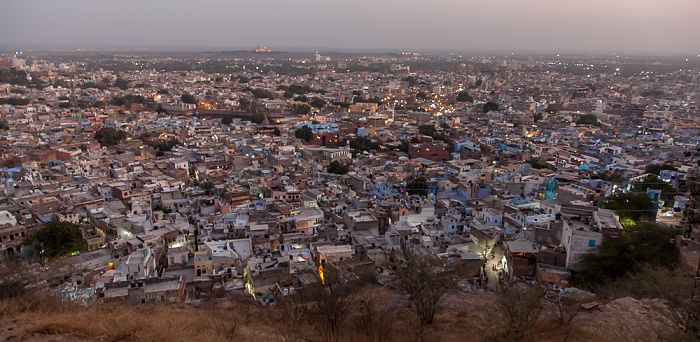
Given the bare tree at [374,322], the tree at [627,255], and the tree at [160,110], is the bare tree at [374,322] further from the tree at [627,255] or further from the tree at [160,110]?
the tree at [160,110]

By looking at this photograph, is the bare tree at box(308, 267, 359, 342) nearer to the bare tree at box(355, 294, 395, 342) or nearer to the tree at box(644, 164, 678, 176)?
the bare tree at box(355, 294, 395, 342)

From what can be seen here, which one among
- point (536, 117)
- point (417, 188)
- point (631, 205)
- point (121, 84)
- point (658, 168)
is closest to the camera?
point (631, 205)

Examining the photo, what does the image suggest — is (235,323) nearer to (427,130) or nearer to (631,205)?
(631,205)

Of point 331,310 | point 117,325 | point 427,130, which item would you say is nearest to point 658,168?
point 427,130

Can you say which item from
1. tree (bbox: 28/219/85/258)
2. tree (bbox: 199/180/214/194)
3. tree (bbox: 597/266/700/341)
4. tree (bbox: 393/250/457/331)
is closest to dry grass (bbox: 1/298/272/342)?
tree (bbox: 393/250/457/331)

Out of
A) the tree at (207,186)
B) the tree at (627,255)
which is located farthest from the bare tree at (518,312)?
the tree at (207,186)

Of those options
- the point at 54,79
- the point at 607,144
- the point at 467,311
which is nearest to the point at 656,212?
the point at 467,311

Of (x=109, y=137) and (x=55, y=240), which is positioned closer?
(x=55, y=240)
